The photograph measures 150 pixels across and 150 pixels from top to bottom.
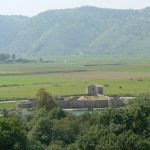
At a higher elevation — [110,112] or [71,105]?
[110,112]

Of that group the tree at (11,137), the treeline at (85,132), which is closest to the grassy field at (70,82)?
the treeline at (85,132)

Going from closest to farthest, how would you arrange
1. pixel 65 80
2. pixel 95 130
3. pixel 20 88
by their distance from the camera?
pixel 95 130 < pixel 20 88 < pixel 65 80

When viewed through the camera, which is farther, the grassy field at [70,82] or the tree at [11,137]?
the grassy field at [70,82]

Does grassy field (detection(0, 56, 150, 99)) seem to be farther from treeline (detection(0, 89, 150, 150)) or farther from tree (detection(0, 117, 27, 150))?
tree (detection(0, 117, 27, 150))

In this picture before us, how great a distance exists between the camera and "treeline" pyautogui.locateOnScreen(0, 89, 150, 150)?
24.3m

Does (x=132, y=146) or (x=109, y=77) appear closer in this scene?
(x=132, y=146)

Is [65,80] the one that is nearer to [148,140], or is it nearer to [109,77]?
[109,77]

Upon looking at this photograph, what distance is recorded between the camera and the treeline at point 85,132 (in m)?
24.3

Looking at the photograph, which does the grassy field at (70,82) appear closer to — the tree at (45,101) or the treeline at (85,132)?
the tree at (45,101)

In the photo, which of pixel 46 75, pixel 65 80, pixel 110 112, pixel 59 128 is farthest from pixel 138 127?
pixel 46 75

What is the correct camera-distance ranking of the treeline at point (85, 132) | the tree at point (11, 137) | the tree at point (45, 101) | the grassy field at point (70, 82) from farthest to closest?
1. the grassy field at point (70, 82)
2. the tree at point (45, 101)
3. the treeline at point (85, 132)
4. the tree at point (11, 137)

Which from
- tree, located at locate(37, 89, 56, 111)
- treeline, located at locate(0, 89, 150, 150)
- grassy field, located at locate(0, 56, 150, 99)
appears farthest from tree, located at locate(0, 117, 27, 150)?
grassy field, located at locate(0, 56, 150, 99)

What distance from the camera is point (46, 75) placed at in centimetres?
11669

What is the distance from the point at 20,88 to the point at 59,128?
58.7m
